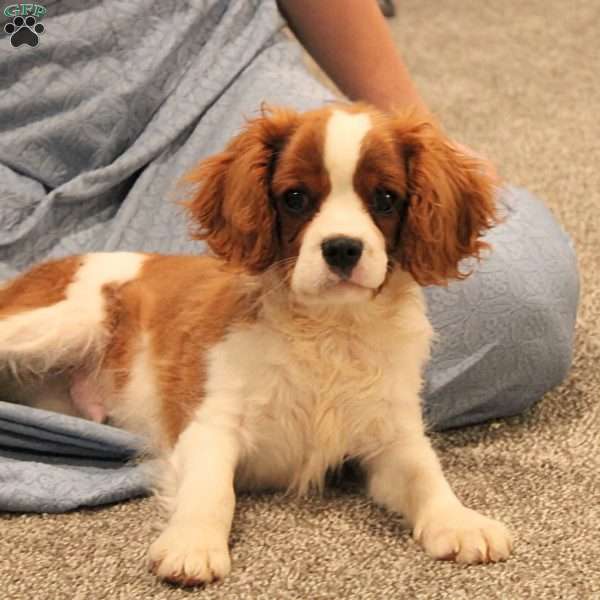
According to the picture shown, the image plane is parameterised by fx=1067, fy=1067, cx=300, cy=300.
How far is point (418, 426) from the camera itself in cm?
158

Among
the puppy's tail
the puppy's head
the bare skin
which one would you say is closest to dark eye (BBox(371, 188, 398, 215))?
the puppy's head

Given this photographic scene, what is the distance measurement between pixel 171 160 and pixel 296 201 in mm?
717

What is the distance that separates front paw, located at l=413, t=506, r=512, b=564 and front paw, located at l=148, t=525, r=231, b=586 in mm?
269

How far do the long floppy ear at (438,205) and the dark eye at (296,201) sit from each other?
14cm

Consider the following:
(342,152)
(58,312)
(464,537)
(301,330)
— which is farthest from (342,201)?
(58,312)

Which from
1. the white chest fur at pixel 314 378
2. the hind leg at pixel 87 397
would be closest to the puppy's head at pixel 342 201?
the white chest fur at pixel 314 378

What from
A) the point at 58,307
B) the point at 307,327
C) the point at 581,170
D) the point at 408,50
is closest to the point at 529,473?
the point at 307,327

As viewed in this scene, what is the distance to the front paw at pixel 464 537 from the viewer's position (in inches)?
53.7

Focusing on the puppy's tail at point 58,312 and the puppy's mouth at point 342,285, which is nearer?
the puppy's mouth at point 342,285

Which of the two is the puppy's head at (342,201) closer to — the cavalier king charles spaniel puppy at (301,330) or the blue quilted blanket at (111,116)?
the cavalier king charles spaniel puppy at (301,330)

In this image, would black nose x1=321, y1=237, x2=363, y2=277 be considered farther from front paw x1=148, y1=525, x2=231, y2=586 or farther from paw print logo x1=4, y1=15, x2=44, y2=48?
paw print logo x1=4, y1=15, x2=44, y2=48

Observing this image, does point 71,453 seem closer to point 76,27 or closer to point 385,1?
point 76,27

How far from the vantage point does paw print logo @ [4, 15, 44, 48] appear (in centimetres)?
200

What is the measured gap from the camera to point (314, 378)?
1532mm
